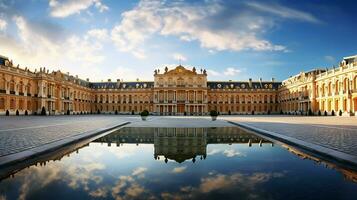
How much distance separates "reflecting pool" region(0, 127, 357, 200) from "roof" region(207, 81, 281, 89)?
72821 mm

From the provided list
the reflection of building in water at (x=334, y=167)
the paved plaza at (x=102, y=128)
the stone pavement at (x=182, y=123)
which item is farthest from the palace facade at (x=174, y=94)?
the reflection of building in water at (x=334, y=167)

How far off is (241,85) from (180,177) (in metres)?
77.9

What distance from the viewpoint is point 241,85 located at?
8006 centimetres

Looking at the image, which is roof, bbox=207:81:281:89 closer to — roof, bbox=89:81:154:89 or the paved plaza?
roof, bbox=89:81:154:89

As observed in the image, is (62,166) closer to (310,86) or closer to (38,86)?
(38,86)

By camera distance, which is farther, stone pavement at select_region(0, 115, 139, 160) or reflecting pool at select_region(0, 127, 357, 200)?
stone pavement at select_region(0, 115, 139, 160)

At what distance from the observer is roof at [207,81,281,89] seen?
79.4 metres

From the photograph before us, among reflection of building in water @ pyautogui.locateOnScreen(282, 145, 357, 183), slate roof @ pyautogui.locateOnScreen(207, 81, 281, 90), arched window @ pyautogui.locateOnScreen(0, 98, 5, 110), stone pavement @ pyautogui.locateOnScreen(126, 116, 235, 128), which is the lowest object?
stone pavement @ pyautogui.locateOnScreen(126, 116, 235, 128)

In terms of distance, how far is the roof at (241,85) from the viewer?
260 feet

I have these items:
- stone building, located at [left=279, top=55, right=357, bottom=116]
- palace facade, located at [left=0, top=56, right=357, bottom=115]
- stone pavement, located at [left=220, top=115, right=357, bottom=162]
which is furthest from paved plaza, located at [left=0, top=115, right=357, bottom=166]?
palace facade, located at [left=0, top=56, right=357, bottom=115]

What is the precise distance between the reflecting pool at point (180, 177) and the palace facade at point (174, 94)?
45097 millimetres

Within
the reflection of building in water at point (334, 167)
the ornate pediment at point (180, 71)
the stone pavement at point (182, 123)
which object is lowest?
the stone pavement at point (182, 123)

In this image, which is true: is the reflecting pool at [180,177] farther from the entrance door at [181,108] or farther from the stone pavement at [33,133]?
the entrance door at [181,108]

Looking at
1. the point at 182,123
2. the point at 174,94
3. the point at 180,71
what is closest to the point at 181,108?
the point at 174,94
